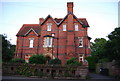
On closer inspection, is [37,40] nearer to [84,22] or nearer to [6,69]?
[84,22]

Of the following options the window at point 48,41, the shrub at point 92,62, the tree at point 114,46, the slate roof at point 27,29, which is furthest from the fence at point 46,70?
the slate roof at point 27,29

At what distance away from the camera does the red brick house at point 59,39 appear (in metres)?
32.8

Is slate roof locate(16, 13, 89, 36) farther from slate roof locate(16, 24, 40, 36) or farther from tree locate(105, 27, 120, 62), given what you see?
tree locate(105, 27, 120, 62)

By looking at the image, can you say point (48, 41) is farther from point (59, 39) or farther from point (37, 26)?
point (37, 26)

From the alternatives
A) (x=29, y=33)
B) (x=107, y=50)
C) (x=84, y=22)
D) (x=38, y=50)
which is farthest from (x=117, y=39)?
(x=29, y=33)

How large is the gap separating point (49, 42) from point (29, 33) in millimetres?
5626

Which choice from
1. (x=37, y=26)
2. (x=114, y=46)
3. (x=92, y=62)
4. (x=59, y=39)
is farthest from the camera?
(x=37, y=26)

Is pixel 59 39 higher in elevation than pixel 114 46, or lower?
higher

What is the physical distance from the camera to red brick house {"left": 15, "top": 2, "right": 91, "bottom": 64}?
32.8m

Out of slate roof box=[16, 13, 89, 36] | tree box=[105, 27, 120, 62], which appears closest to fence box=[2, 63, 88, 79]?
tree box=[105, 27, 120, 62]

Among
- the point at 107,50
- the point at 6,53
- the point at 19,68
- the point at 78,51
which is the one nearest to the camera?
the point at 6,53

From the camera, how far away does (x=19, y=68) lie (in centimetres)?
1961

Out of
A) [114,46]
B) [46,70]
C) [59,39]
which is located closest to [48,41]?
[59,39]

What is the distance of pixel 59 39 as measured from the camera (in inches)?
1329
